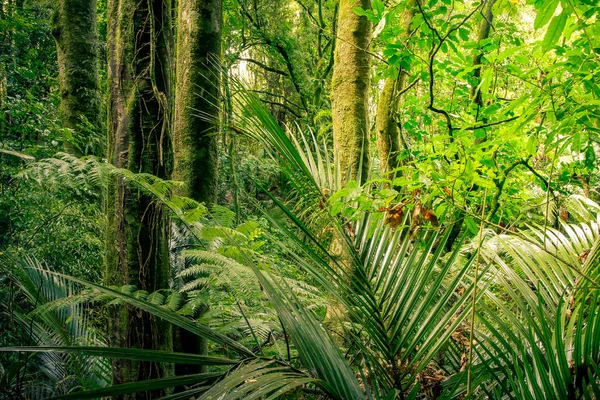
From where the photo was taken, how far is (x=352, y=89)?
3.26 metres

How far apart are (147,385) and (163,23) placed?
1.81 metres

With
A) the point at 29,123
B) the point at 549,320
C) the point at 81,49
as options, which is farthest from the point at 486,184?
the point at 81,49

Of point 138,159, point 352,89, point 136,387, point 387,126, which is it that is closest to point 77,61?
point 387,126

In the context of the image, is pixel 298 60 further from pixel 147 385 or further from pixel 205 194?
pixel 147 385

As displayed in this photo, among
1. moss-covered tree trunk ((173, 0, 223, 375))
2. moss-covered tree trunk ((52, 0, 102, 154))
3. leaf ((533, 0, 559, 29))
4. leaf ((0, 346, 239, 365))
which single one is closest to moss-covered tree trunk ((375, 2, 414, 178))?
moss-covered tree trunk ((173, 0, 223, 375))

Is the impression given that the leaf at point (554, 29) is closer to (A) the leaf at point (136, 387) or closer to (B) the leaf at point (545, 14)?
(B) the leaf at point (545, 14)

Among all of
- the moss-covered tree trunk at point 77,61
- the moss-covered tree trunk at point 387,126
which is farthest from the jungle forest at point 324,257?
the moss-covered tree trunk at point 77,61

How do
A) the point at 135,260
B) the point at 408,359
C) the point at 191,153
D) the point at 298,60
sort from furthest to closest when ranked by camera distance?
the point at 298,60
the point at 191,153
the point at 135,260
the point at 408,359

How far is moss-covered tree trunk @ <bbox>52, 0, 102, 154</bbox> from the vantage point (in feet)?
19.7

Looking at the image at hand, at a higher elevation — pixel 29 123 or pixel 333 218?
pixel 29 123

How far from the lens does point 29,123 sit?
533 centimetres

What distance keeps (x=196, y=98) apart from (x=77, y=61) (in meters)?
4.21

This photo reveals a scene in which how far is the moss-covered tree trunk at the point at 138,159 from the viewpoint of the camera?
1.85 m

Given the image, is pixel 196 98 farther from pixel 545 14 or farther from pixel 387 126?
pixel 387 126
